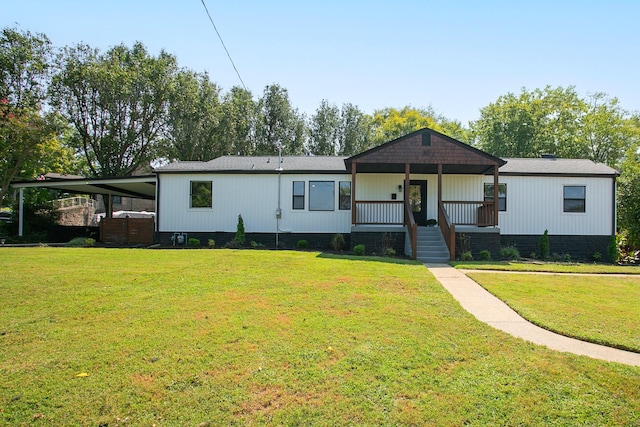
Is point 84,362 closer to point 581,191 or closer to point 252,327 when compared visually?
point 252,327

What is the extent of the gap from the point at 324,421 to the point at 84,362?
8.09 ft

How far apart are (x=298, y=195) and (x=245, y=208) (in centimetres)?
222

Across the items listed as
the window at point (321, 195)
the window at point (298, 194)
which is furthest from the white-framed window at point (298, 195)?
the window at point (321, 195)

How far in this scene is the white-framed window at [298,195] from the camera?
1499 cm

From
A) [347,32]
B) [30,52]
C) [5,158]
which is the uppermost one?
[30,52]

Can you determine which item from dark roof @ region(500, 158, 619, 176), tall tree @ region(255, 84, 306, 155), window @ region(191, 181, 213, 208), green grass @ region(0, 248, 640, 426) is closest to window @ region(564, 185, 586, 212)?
dark roof @ region(500, 158, 619, 176)

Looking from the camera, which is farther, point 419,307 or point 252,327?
point 419,307

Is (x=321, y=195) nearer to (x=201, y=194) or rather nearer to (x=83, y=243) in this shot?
(x=201, y=194)

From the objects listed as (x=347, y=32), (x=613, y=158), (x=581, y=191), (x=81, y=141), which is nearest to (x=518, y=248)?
(x=581, y=191)

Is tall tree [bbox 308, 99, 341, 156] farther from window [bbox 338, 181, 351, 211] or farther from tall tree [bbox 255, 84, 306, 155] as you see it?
window [bbox 338, 181, 351, 211]

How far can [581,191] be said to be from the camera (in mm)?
14836

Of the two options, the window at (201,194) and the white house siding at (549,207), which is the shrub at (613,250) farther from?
the window at (201,194)

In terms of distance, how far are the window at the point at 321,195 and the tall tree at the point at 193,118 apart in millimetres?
16584

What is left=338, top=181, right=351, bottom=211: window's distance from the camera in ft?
49.1
